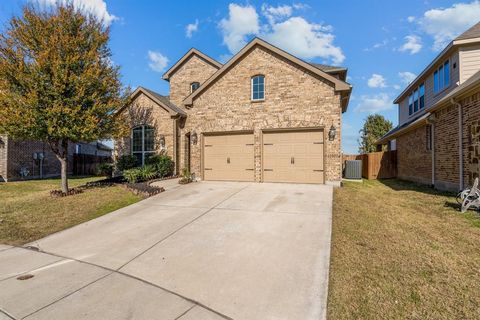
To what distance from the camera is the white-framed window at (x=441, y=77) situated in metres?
12.4

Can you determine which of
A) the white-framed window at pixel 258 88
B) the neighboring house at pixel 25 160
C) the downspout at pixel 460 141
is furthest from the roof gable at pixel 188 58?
the downspout at pixel 460 141

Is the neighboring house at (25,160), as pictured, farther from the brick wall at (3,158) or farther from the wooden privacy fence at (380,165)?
the wooden privacy fence at (380,165)

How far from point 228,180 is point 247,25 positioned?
922 cm

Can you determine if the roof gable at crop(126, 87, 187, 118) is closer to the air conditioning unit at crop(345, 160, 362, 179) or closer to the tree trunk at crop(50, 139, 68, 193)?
the tree trunk at crop(50, 139, 68, 193)

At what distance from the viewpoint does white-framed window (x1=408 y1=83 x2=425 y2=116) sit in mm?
15680

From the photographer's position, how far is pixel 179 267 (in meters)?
3.87

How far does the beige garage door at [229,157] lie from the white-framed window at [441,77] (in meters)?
10.5

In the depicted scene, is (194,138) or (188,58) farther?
(188,58)

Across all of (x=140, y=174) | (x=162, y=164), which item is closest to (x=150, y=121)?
(x=162, y=164)

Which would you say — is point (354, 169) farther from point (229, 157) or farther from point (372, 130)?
point (372, 130)

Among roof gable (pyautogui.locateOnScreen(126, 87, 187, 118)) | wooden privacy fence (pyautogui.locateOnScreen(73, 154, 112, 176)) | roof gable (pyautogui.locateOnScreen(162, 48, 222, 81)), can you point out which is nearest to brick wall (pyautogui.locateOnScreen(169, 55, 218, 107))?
roof gable (pyautogui.locateOnScreen(162, 48, 222, 81))

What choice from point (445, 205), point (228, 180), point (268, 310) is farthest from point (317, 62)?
point (268, 310)

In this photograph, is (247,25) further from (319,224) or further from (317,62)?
(319,224)

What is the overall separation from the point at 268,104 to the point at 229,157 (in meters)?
3.22
